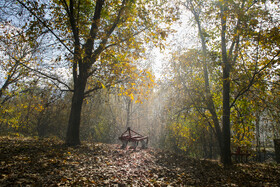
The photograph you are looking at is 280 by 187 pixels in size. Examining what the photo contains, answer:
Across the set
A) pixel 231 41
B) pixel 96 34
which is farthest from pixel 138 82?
pixel 231 41

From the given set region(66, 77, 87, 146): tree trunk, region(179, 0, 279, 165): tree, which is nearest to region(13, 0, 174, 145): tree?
region(66, 77, 87, 146): tree trunk

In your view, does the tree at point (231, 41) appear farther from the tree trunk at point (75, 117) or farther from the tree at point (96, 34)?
the tree trunk at point (75, 117)

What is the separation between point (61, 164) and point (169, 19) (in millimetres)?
7820

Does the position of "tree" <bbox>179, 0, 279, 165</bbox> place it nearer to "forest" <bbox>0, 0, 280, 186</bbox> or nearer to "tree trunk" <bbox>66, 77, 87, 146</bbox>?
"forest" <bbox>0, 0, 280, 186</bbox>

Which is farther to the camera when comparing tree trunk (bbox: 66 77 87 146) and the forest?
tree trunk (bbox: 66 77 87 146)

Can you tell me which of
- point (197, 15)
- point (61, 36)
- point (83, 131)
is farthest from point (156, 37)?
point (83, 131)

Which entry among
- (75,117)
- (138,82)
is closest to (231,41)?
(138,82)

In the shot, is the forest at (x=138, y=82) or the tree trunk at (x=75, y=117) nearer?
the forest at (x=138, y=82)

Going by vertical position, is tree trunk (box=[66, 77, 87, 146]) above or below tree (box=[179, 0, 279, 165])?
below

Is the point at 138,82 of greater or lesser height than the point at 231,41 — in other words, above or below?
below

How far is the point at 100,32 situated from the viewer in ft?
22.3

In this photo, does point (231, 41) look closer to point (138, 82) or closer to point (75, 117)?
point (138, 82)

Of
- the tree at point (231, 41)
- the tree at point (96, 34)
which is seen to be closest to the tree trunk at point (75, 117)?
the tree at point (96, 34)

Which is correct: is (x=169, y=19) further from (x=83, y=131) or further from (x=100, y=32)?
(x=83, y=131)
